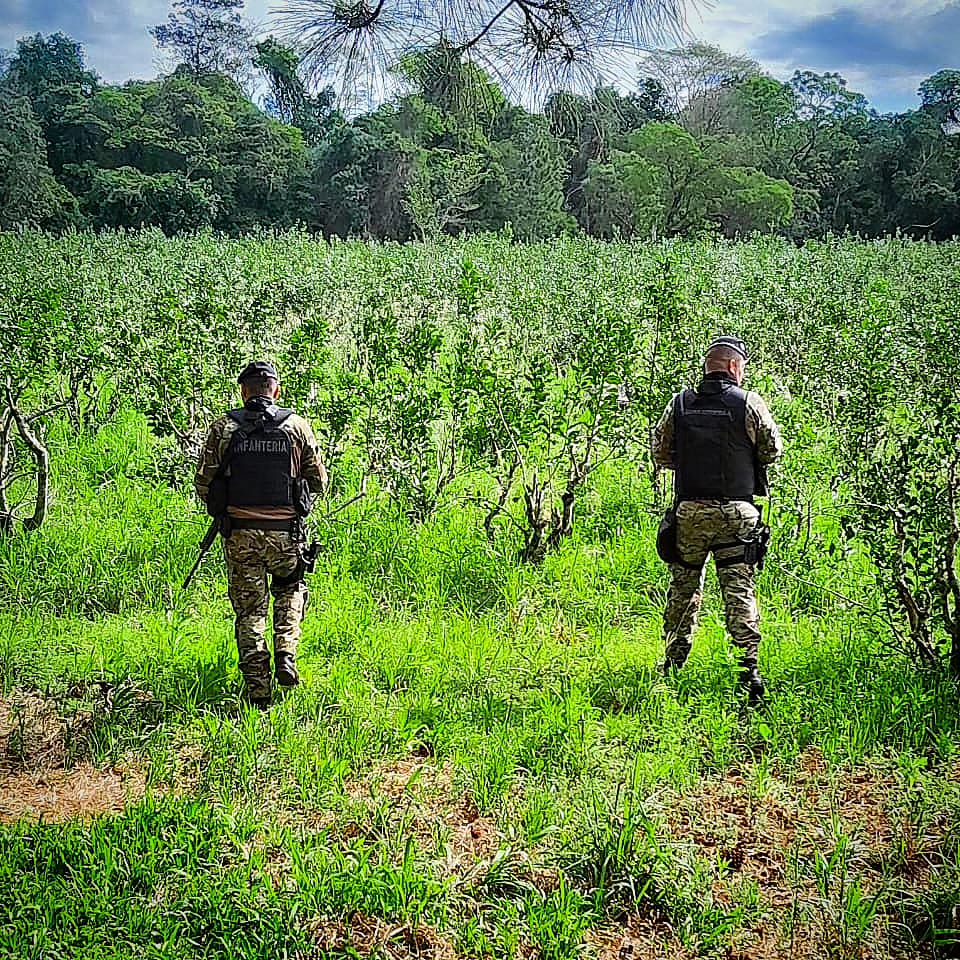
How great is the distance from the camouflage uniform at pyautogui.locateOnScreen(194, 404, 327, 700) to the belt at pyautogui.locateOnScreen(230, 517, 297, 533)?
0.04 feet

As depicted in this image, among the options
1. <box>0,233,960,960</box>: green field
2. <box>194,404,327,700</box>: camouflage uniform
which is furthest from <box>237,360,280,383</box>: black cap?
<box>0,233,960,960</box>: green field

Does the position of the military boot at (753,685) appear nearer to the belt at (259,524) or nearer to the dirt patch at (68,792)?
the belt at (259,524)

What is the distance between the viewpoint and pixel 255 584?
15.2ft

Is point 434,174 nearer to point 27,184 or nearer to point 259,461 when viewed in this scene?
point 27,184

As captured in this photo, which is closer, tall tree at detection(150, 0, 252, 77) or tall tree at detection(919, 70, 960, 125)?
tall tree at detection(150, 0, 252, 77)

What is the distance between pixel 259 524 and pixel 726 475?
2367 mm

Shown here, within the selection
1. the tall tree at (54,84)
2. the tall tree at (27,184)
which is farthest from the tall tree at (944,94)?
the tall tree at (27,184)

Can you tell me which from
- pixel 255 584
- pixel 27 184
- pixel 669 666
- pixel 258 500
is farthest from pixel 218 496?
pixel 27 184

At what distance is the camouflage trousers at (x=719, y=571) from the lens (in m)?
4.61

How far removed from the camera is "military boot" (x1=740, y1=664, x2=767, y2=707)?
4.52 meters

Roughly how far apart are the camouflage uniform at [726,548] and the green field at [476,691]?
11.1 inches

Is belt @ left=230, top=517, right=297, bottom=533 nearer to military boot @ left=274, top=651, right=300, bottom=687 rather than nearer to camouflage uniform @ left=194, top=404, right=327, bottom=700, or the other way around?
camouflage uniform @ left=194, top=404, right=327, bottom=700

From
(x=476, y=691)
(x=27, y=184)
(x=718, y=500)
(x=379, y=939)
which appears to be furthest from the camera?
(x=27, y=184)

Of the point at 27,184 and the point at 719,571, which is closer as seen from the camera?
the point at 719,571
